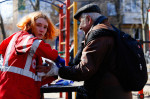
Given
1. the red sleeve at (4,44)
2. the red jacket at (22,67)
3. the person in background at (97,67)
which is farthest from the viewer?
the red sleeve at (4,44)

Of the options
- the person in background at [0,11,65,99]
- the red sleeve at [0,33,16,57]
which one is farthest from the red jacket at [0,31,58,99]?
the red sleeve at [0,33,16,57]

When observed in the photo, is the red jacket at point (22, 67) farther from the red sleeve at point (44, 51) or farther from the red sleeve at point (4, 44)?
the red sleeve at point (4, 44)

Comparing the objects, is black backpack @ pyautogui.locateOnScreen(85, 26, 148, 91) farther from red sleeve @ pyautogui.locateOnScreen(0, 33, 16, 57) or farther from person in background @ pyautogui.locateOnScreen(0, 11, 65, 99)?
red sleeve @ pyautogui.locateOnScreen(0, 33, 16, 57)

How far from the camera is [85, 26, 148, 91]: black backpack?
68.8 inches

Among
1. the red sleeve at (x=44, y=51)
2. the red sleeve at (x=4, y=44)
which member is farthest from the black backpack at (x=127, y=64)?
the red sleeve at (x=4, y=44)

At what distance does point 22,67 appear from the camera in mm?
1918

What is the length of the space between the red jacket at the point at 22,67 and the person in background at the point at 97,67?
0.24 m

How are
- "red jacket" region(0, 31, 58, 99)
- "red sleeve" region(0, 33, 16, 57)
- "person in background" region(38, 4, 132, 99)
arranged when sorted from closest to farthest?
"person in background" region(38, 4, 132, 99) < "red jacket" region(0, 31, 58, 99) < "red sleeve" region(0, 33, 16, 57)

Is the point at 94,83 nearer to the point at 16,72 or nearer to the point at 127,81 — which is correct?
the point at 127,81

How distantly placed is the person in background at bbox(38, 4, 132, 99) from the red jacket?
0.24m

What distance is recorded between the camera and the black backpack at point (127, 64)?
1.75 meters

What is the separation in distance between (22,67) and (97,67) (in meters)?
0.64

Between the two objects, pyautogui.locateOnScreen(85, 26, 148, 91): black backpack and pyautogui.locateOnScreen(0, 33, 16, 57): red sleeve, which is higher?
pyautogui.locateOnScreen(0, 33, 16, 57): red sleeve

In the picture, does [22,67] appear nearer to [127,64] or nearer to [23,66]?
[23,66]
